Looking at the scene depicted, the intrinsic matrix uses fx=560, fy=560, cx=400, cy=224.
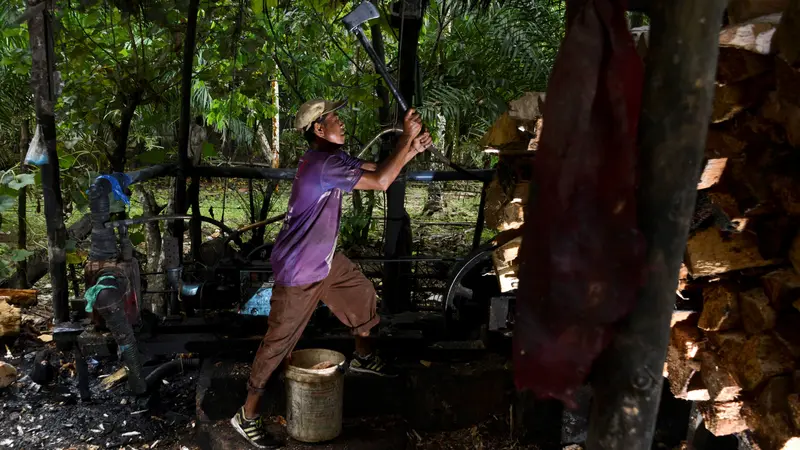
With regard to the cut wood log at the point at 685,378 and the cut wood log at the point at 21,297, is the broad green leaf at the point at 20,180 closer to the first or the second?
the cut wood log at the point at 21,297

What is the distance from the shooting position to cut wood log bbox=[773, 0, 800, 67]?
174 cm

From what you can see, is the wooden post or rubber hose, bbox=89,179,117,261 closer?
the wooden post

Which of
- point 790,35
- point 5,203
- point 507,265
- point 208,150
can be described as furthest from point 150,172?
point 790,35

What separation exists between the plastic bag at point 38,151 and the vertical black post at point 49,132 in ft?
0.07

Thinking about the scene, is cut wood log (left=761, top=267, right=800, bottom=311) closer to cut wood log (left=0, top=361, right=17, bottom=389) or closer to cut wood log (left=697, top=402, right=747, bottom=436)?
cut wood log (left=697, top=402, right=747, bottom=436)

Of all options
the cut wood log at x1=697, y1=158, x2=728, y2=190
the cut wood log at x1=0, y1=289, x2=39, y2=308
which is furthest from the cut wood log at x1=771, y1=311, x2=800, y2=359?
the cut wood log at x1=0, y1=289, x2=39, y2=308

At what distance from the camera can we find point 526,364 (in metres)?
1.39

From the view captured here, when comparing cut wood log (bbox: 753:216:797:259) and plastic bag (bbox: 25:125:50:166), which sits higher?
plastic bag (bbox: 25:125:50:166)

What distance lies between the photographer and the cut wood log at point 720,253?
2.20 meters

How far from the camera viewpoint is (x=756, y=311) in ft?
7.03

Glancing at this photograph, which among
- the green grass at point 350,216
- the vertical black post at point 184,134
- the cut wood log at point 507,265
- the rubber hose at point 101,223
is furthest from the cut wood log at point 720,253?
the vertical black post at point 184,134

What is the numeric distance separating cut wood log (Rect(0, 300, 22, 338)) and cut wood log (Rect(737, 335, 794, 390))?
5.23m

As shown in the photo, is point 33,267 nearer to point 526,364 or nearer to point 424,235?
point 424,235

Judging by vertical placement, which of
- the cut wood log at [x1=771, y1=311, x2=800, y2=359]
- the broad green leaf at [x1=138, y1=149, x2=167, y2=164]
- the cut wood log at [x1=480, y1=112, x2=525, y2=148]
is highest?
the cut wood log at [x1=480, y1=112, x2=525, y2=148]
